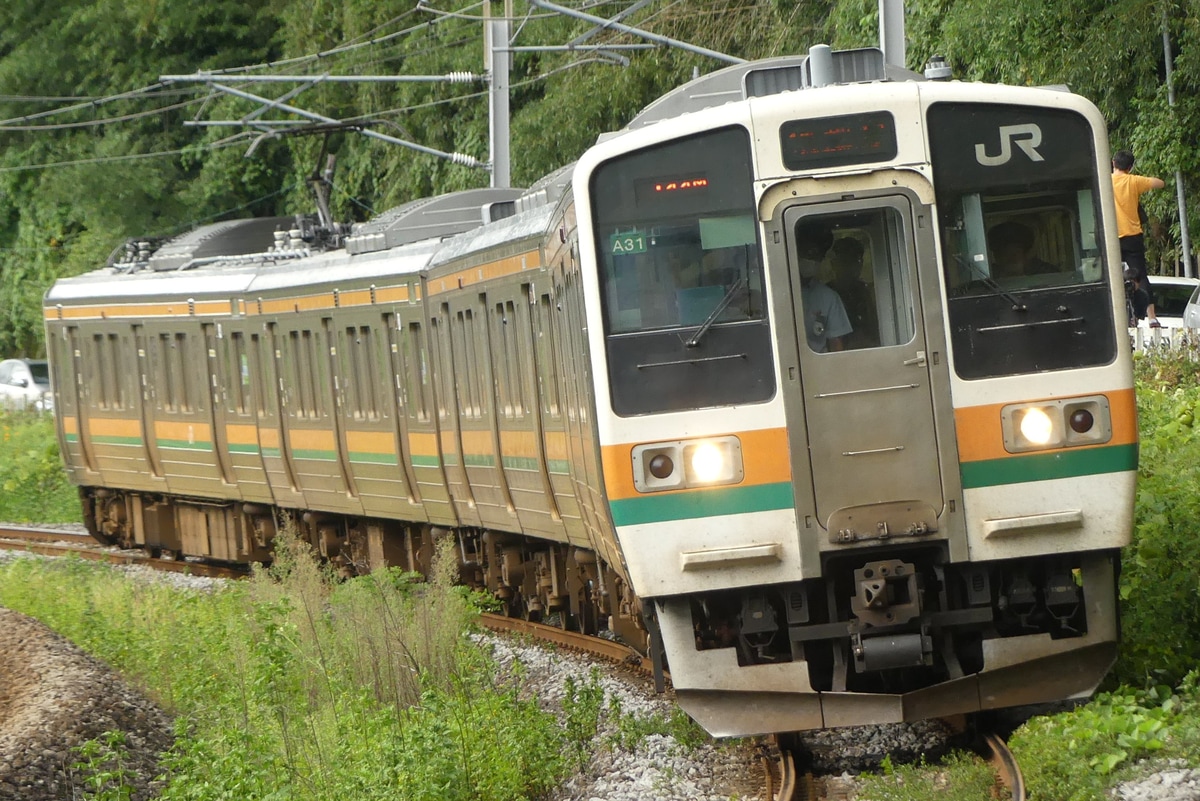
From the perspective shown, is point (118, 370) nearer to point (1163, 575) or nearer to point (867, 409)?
point (1163, 575)

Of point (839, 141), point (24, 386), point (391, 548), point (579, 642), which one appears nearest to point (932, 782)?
point (839, 141)

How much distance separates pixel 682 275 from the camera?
762 cm

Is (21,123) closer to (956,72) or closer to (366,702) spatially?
(956,72)

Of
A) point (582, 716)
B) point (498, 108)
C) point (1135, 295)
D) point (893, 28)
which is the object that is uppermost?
point (498, 108)

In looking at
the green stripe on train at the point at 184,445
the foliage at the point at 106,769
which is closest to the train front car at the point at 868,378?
the foliage at the point at 106,769

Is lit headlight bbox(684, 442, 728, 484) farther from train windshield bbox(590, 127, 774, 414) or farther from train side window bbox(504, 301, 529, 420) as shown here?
train side window bbox(504, 301, 529, 420)

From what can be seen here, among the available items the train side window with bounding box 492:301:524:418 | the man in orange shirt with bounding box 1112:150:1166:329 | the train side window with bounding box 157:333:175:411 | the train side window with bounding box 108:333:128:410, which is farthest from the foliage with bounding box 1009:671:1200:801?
the train side window with bounding box 108:333:128:410

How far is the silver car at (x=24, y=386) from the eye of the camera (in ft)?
108

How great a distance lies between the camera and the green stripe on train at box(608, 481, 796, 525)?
7.45 m

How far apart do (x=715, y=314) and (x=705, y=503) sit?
753mm

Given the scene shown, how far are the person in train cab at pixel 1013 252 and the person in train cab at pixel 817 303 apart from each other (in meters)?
0.63

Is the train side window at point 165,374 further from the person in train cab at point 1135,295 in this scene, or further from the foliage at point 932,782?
the foliage at point 932,782

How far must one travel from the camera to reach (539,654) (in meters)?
11.7

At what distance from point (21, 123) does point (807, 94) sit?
38.5 metres
